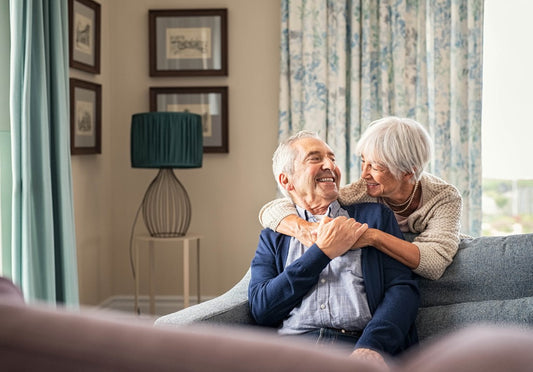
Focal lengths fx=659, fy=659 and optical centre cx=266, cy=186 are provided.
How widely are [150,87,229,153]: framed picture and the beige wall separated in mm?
68

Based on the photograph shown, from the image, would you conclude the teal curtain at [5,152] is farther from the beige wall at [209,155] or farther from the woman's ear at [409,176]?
the woman's ear at [409,176]

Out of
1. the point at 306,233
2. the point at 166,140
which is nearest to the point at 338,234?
the point at 306,233

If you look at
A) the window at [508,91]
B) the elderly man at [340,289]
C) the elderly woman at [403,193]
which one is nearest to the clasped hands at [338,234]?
the elderly man at [340,289]

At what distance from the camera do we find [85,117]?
416cm

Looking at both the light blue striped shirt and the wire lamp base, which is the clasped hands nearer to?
the light blue striped shirt

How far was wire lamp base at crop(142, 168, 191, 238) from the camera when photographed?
4457mm

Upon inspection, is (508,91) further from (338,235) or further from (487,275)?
(338,235)

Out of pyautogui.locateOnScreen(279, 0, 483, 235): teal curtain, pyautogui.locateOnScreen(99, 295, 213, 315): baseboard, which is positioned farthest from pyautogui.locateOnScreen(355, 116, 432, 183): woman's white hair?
pyautogui.locateOnScreen(99, 295, 213, 315): baseboard

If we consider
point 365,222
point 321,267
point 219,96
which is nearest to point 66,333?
point 321,267

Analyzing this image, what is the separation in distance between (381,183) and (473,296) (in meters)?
0.52

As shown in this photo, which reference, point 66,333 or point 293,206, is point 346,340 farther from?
point 66,333

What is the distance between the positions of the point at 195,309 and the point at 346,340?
0.48 m

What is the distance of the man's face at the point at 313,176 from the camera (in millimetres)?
2346

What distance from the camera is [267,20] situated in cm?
456
